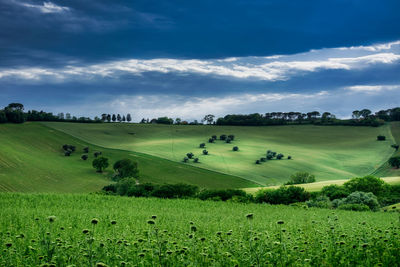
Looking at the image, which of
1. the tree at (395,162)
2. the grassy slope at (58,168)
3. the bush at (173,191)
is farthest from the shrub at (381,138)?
the bush at (173,191)

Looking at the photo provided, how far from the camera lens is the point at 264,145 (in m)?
128

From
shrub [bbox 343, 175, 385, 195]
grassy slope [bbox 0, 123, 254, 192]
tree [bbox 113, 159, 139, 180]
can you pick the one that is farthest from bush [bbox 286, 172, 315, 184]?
tree [bbox 113, 159, 139, 180]

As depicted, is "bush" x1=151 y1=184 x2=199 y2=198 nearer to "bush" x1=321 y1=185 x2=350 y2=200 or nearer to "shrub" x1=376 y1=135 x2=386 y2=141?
Result: "bush" x1=321 y1=185 x2=350 y2=200

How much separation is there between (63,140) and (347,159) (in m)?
93.0

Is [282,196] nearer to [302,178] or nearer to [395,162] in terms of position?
[302,178]

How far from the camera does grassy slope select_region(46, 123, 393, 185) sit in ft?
345

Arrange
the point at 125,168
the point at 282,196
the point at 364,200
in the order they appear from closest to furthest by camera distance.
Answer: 1. the point at 364,200
2. the point at 282,196
3. the point at 125,168

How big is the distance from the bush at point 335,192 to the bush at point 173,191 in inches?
Result: 747

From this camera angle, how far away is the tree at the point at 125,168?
94.3m

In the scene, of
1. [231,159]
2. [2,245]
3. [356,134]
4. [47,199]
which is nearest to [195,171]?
[231,159]

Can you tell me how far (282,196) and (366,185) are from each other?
17.0 m

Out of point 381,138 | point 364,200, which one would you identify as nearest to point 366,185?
point 364,200

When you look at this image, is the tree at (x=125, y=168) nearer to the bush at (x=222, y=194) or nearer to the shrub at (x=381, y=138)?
the bush at (x=222, y=194)

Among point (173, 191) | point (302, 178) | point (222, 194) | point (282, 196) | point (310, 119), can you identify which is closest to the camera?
point (222, 194)
